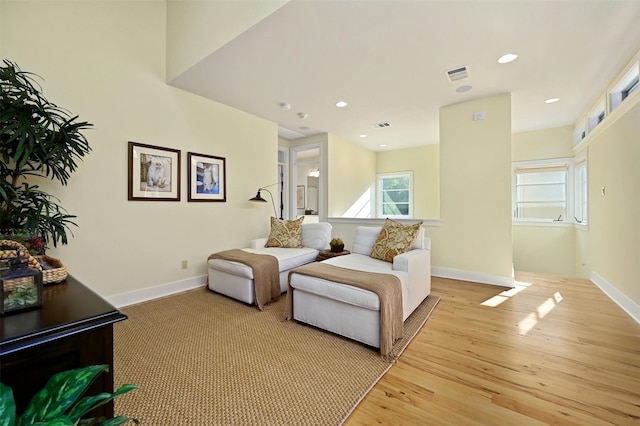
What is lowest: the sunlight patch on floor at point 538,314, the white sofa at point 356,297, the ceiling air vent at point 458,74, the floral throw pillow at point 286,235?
the sunlight patch on floor at point 538,314

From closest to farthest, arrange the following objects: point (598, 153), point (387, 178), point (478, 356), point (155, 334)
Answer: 1. point (478, 356)
2. point (155, 334)
3. point (598, 153)
4. point (387, 178)

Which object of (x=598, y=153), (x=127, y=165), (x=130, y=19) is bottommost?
(x=127, y=165)

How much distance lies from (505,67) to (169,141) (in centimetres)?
410

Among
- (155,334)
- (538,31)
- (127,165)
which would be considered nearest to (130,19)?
(127,165)

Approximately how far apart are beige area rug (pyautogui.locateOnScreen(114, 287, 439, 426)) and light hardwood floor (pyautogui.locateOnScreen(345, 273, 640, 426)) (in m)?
0.18

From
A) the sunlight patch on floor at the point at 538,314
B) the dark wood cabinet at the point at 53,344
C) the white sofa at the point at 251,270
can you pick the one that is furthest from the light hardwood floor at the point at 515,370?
the white sofa at the point at 251,270

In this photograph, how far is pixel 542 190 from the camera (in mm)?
5434

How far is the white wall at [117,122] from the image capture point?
8.73 feet

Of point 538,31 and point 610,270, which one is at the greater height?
point 538,31

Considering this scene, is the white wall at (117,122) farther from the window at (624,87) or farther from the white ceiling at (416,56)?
the window at (624,87)

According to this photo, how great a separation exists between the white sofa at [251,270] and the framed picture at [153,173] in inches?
42.2

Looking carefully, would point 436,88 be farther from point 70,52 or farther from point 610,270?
point 70,52

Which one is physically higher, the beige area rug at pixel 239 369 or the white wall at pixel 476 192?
the white wall at pixel 476 192

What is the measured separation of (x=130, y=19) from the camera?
3.16m
